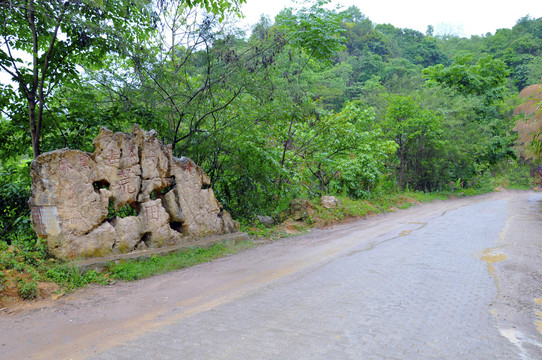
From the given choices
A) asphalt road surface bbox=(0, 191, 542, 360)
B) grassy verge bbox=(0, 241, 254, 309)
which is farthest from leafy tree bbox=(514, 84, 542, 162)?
grassy verge bbox=(0, 241, 254, 309)

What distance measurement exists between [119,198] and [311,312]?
14.8 ft

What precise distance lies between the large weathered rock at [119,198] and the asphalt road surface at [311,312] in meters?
1.11

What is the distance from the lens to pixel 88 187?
6684 millimetres

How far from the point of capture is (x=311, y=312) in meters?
4.66

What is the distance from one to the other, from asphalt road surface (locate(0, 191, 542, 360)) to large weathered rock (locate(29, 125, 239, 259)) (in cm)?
111

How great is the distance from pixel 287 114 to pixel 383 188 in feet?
42.5

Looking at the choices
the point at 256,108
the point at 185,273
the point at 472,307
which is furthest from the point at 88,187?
the point at 472,307

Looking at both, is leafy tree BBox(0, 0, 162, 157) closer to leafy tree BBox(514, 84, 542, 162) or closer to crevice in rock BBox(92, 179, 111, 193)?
crevice in rock BBox(92, 179, 111, 193)

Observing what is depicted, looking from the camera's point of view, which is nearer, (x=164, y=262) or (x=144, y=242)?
(x=164, y=262)

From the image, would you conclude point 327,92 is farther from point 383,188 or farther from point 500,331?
point 500,331

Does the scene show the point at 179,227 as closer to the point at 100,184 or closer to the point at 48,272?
the point at 100,184

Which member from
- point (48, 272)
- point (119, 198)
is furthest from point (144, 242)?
point (48, 272)

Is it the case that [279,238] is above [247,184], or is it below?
below

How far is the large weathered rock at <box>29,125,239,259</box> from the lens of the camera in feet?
20.3
